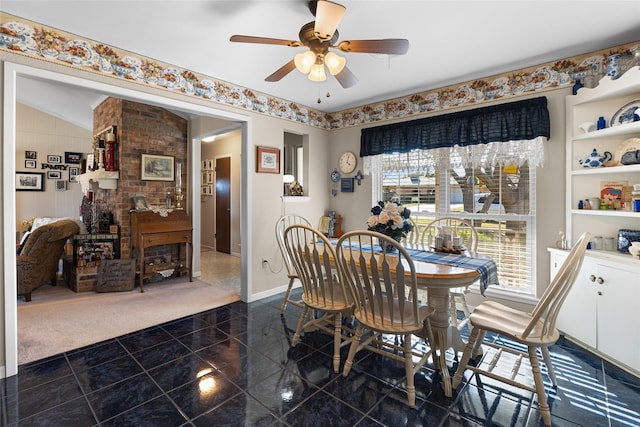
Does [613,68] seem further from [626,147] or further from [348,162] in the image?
[348,162]

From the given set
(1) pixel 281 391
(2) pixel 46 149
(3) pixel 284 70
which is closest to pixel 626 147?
(3) pixel 284 70

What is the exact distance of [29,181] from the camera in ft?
19.7

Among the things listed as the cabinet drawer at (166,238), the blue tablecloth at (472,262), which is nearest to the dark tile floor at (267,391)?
the blue tablecloth at (472,262)

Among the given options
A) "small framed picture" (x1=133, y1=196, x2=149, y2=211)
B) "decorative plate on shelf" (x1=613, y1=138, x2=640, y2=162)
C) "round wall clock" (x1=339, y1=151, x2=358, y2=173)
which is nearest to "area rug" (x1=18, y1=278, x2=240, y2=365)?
"small framed picture" (x1=133, y1=196, x2=149, y2=211)

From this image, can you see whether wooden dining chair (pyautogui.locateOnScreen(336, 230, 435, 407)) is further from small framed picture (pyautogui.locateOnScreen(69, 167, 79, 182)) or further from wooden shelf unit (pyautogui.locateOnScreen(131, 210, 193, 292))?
small framed picture (pyautogui.locateOnScreen(69, 167, 79, 182))

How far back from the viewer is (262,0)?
6.37 feet

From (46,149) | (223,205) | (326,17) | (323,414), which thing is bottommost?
(323,414)

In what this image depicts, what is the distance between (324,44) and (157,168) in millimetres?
3536

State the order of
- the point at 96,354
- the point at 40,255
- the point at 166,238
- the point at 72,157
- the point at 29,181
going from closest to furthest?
the point at 96,354
the point at 40,255
the point at 166,238
the point at 29,181
the point at 72,157

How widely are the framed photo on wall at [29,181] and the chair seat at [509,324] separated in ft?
26.1

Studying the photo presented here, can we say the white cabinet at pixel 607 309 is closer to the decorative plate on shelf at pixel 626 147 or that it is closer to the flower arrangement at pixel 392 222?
the decorative plate on shelf at pixel 626 147

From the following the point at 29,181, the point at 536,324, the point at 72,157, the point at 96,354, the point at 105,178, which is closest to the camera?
the point at 536,324

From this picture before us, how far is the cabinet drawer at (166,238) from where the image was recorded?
13.2 feet

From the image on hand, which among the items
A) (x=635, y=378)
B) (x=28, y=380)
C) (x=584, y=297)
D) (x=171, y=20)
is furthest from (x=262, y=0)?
(x=635, y=378)
